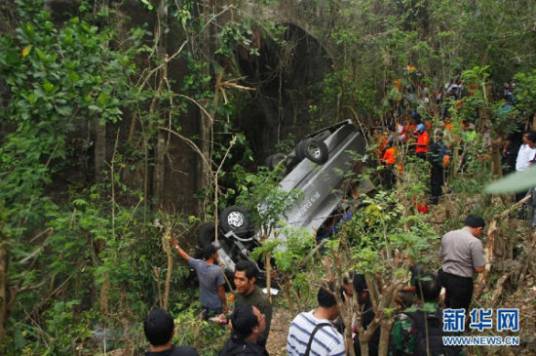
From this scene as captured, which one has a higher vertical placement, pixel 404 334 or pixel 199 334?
pixel 404 334

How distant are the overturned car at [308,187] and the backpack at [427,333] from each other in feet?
12.9

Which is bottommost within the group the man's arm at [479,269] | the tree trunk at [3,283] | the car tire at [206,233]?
the tree trunk at [3,283]

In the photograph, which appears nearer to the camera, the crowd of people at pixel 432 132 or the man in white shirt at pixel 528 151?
the man in white shirt at pixel 528 151

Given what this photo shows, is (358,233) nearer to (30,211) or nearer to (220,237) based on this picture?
(220,237)

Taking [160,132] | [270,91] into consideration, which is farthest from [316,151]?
[270,91]

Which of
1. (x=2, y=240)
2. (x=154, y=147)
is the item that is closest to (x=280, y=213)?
(x=154, y=147)

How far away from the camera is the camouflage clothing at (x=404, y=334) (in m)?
3.96

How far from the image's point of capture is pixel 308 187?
912cm

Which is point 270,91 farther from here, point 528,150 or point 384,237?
point 384,237

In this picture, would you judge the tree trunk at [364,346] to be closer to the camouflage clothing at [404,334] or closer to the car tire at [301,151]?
the camouflage clothing at [404,334]

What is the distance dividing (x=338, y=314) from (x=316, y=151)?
5.92 meters

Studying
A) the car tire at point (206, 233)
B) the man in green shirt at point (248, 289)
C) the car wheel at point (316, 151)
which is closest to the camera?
the man in green shirt at point (248, 289)

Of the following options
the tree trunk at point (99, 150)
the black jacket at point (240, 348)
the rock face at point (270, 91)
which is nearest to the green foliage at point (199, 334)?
the black jacket at point (240, 348)

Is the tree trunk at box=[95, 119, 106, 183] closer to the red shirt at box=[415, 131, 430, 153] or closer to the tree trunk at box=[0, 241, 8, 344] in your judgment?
the tree trunk at box=[0, 241, 8, 344]
